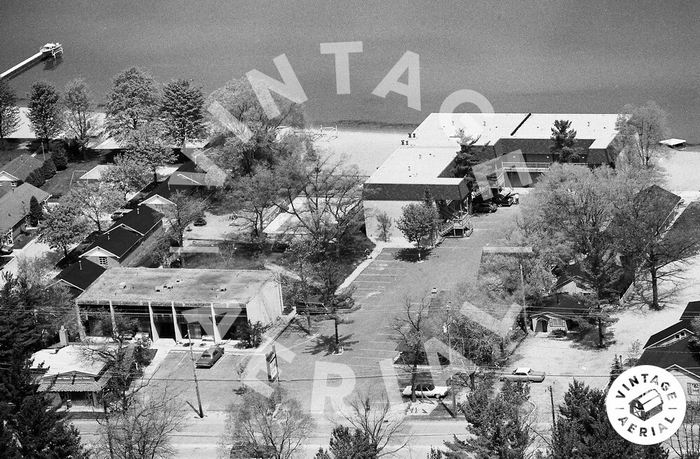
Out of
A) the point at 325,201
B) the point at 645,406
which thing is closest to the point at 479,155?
the point at 325,201

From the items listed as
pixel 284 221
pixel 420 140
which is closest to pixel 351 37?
pixel 420 140

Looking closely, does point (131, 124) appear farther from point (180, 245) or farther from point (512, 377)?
point (512, 377)

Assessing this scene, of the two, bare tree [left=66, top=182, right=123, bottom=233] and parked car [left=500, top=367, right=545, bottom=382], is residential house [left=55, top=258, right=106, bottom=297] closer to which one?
bare tree [left=66, top=182, right=123, bottom=233]

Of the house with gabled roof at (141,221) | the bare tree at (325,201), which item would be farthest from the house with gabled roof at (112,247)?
the bare tree at (325,201)

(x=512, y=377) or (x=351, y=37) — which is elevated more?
(x=351, y=37)

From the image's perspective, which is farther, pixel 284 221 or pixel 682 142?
pixel 682 142

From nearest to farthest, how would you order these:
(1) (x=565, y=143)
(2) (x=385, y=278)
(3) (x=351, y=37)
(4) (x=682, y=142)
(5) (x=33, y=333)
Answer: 1. (5) (x=33, y=333)
2. (2) (x=385, y=278)
3. (1) (x=565, y=143)
4. (4) (x=682, y=142)
5. (3) (x=351, y=37)
